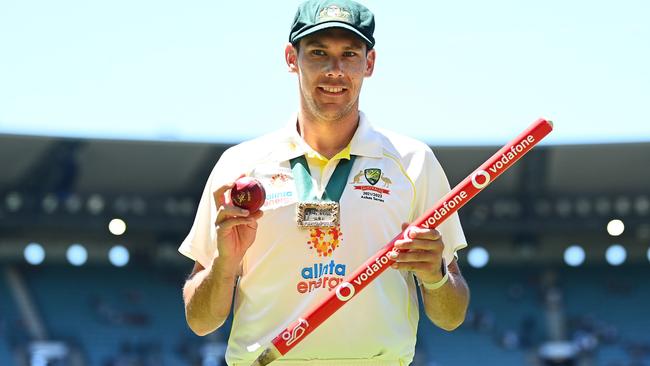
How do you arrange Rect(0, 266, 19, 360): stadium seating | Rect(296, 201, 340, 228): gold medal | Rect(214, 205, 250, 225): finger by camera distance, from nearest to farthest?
Rect(214, 205, 250, 225): finger < Rect(296, 201, 340, 228): gold medal < Rect(0, 266, 19, 360): stadium seating

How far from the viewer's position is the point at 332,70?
8.77 ft

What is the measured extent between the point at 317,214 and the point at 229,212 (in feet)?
0.86

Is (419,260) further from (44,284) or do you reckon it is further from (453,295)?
(44,284)

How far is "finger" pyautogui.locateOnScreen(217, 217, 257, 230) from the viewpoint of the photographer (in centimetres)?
250

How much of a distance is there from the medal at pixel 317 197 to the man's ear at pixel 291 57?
0.25 meters

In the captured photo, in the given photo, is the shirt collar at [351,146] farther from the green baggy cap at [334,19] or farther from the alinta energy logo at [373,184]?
the green baggy cap at [334,19]

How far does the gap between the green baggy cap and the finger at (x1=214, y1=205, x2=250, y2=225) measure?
20.4 inches

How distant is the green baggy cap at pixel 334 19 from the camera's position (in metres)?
2.69

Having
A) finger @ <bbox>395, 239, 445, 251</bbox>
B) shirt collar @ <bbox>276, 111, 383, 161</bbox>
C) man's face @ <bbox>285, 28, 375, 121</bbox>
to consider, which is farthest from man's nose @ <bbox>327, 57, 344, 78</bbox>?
finger @ <bbox>395, 239, 445, 251</bbox>

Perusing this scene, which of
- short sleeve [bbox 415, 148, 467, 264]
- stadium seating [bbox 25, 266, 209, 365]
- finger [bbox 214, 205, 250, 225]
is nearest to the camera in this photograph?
finger [bbox 214, 205, 250, 225]

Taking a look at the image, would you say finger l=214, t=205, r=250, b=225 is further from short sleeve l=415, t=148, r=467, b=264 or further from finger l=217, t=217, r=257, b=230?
short sleeve l=415, t=148, r=467, b=264

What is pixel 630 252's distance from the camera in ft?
67.4

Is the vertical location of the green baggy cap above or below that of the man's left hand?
above

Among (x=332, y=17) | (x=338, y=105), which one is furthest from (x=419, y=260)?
(x=332, y=17)
